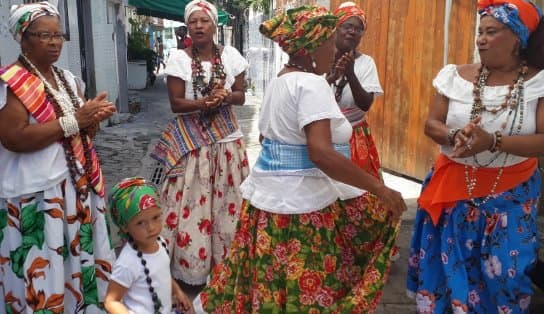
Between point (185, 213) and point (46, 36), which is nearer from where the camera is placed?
point (46, 36)

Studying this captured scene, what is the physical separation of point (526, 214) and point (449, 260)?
445 mm

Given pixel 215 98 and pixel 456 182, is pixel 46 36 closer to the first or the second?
pixel 215 98

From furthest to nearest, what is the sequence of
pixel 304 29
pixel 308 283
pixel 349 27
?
1. pixel 349 27
2. pixel 308 283
3. pixel 304 29

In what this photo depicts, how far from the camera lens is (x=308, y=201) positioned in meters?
2.63

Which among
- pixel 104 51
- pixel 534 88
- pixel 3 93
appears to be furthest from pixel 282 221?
pixel 104 51

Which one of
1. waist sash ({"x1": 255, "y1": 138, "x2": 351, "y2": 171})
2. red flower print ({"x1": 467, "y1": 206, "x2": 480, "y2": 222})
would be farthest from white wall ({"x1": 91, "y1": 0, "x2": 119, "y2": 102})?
red flower print ({"x1": 467, "y1": 206, "x2": 480, "y2": 222})

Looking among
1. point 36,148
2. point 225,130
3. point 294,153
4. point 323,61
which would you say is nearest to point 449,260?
point 294,153

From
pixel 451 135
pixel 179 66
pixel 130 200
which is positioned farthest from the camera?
pixel 179 66

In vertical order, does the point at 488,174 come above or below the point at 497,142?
below

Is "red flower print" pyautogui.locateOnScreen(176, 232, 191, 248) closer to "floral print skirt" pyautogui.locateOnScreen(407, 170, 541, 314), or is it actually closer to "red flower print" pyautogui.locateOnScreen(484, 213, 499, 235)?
"floral print skirt" pyautogui.locateOnScreen(407, 170, 541, 314)

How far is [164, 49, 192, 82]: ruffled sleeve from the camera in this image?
157 inches

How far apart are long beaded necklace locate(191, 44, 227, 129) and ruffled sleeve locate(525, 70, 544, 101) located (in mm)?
2091

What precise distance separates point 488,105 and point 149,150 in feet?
23.0

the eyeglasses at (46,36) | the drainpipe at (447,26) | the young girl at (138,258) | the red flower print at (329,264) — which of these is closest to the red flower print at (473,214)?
the red flower print at (329,264)
